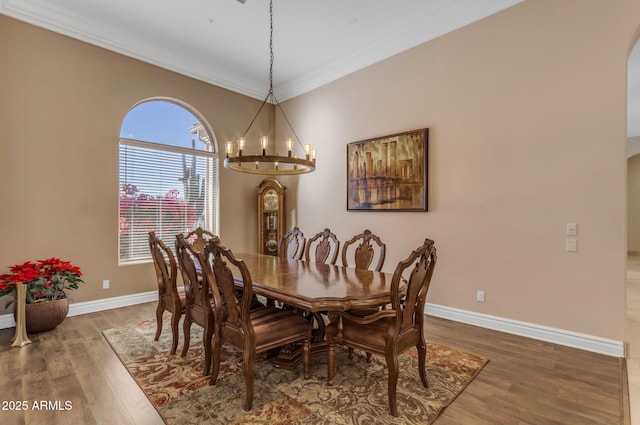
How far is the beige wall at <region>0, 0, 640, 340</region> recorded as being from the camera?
2.94m

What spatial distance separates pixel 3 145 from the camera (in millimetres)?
3549

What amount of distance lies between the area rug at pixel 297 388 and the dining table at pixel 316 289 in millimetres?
208

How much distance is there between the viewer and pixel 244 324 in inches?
82.1

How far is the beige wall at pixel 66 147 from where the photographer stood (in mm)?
3613

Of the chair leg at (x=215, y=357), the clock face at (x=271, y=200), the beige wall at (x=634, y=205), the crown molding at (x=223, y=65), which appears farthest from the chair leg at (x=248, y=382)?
the beige wall at (x=634, y=205)

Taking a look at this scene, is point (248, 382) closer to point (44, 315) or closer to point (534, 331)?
point (44, 315)

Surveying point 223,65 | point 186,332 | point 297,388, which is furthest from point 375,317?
point 223,65

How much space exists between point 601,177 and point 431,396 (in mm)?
2496

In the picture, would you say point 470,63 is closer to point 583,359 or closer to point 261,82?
point 583,359

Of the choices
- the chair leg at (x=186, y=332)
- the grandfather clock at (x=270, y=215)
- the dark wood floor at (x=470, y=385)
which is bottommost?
the dark wood floor at (x=470, y=385)

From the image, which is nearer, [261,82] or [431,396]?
[431,396]

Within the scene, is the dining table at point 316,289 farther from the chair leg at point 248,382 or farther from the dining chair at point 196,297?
the chair leg at point 248,382

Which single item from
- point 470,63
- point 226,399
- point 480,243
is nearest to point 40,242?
point 226,399

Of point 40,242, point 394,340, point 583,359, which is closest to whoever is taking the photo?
point 394,340
